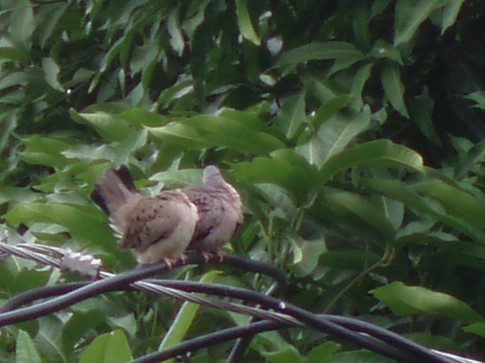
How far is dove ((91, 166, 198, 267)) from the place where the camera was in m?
3.00

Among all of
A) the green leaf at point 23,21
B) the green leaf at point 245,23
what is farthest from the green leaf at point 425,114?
the green leaf at point 23,21

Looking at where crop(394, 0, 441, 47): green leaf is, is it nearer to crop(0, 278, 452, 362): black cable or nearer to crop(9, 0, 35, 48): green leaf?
crop(0, 278, 452, 362): black cable

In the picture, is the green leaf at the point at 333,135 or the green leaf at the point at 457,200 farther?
the green leaf at the point at 333,135

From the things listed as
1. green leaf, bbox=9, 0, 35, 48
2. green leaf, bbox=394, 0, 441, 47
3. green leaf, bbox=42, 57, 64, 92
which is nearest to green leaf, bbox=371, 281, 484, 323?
green leaf, bbox=394, 0, 441, 47

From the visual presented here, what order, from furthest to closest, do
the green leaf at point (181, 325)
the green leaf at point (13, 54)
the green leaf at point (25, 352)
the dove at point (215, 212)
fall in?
the green leaf at point (13, 54) < the green leaf at point (181, 325) < the dove at point (215, 212) < the green leaf at point (25, 352)

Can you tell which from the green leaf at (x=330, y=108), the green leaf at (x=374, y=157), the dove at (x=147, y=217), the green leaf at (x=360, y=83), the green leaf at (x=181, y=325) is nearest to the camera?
the dove at (x=147, y=217)

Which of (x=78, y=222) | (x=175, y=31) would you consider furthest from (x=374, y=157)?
(x=175, y=31)

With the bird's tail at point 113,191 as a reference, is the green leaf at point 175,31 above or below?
above

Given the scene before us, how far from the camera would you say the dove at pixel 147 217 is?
3.00 meters

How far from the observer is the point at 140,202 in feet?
10.4

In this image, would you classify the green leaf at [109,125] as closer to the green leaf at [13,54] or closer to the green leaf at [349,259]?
the green leaf at [349,259]

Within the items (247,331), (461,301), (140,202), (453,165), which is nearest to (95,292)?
(247,331)

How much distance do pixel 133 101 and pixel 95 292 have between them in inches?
92.8

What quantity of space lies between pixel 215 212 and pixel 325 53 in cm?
88
